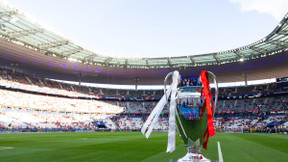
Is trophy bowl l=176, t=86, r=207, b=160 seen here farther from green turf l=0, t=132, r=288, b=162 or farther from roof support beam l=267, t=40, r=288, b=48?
roof support beam l=267, t=40, r=288, b=48

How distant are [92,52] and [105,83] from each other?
23.4 meters

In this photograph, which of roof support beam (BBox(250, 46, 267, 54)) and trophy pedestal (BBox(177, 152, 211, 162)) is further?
roof support beam (BBox(250, 46, 267, 54))

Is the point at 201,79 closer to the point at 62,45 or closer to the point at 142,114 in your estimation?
the point at 62,45

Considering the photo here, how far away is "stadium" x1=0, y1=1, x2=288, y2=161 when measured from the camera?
33.3 m

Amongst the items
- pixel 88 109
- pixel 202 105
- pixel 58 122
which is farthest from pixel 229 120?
pixel 202 105

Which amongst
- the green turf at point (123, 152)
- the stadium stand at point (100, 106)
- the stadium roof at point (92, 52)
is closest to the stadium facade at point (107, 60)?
the stadium roof at point (92, 52)

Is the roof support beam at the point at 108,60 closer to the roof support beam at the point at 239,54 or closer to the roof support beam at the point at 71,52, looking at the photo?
the roof support beam at the point at 71,52

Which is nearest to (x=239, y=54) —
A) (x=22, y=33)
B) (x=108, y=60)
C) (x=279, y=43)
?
(x=279, y=43)

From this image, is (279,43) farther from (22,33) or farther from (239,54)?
(22,33)

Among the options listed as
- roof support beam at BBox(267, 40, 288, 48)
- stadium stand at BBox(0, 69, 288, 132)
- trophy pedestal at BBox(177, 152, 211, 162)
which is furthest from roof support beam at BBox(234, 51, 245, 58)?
trophy pedestal at BBox(177, 152, 211, 162)

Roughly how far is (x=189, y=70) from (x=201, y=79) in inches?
1855

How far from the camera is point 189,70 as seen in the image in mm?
48250

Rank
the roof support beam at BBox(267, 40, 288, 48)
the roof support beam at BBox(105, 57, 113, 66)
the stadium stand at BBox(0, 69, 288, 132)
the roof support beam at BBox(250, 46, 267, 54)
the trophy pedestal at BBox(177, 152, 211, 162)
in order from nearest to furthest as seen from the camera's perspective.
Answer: the trophy pedestal at BBox(177, 152, 211, 162), the roof support beam at BBox(267, 40, 288, 48), the roof support beam at BBox(250, 46, 267, 54), the stadium stand at BBox(0, 69, 288, 132), the roof support beam at BBox(105, 57, 113, 66)

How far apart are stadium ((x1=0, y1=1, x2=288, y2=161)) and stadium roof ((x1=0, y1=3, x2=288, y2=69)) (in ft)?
0.42
